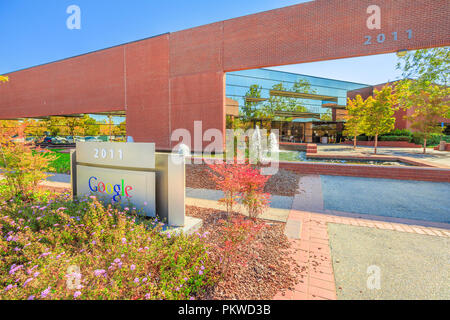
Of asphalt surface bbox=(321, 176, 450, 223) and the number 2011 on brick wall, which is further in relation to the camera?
the number 2011 on brick wall

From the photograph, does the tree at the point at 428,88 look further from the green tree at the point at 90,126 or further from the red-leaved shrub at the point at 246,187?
the green tree at the point at 90,126

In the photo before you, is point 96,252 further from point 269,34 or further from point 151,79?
point 151,79

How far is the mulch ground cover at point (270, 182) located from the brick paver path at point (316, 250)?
1859mm

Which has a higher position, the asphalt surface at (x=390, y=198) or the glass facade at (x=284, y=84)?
the glass facade at (x=284, y=84)

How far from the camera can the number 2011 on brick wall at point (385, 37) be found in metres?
Answer: 11.8

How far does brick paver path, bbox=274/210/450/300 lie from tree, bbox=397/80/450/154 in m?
17.5

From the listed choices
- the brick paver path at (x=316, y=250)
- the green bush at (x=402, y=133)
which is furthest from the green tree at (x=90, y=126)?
the green bush at (x=402, y=133)

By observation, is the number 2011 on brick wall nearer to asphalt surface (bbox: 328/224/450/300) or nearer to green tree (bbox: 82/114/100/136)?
asphalt surface (bbox: 328/224/450/300)

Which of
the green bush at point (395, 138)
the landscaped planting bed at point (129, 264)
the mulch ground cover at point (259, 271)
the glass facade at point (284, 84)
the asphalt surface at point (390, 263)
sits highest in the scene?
the glass facade at point (284, 84)

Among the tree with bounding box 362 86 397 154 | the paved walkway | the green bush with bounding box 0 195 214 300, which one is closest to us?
the green bush with bounding box 0 195 214 300

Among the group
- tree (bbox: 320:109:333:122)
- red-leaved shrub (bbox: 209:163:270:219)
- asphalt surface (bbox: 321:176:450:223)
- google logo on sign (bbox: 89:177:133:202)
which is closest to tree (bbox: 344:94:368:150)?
asphalt surface (bbox: 321:176:450:223)

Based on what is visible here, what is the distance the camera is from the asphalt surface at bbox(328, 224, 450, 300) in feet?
7.90

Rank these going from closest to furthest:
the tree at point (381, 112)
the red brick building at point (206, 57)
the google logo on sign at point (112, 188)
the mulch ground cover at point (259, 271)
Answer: the mulch ground cover at point (259, 271) < the google logo on sign at point (112, 188) < the red brick building at point (206, 57) < the tree at point (381, 112)

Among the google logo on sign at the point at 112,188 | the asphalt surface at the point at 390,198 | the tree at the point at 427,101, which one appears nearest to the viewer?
the google logo on sign at the point at 112,188
